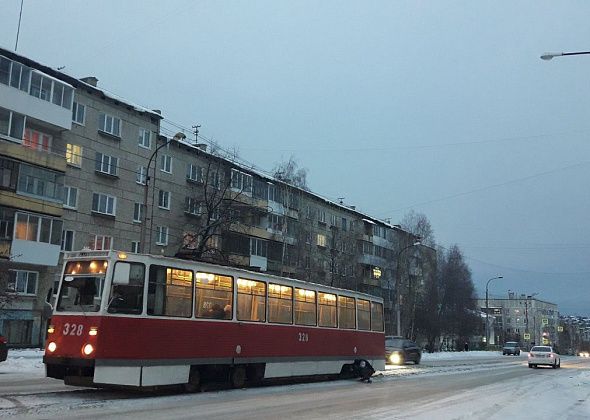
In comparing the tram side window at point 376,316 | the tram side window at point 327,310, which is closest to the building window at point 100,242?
the tram side window at point 376,316

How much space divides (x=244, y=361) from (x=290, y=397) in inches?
76.2

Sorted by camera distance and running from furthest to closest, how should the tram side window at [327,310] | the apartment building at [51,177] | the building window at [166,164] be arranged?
the building window at [166,164] < the apartment building at [51,177] < the tram side window at [327,310]

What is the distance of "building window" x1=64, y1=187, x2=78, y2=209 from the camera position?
1590 inches

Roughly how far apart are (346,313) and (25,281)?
77.6 ft

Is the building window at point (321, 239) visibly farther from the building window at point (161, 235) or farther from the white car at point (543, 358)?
the white car at point (543, 358)

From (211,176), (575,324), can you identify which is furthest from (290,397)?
(575,324)

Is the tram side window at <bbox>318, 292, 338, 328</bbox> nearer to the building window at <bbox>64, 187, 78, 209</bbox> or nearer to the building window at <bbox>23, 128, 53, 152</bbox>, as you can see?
the building window at <bbox>23, 128, 53, 152</bbox>

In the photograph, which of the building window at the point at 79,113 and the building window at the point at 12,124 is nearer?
the building window at the point at 12,124

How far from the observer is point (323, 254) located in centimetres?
6062

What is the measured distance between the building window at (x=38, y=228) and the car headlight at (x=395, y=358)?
70.2 ft

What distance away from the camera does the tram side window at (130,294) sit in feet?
43.3

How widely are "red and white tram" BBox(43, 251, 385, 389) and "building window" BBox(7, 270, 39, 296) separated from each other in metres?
23.8

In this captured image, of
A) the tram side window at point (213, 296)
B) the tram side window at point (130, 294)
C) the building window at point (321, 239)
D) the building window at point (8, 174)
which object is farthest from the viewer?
the building window at point (321, 239)

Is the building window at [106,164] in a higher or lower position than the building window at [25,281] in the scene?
higher
